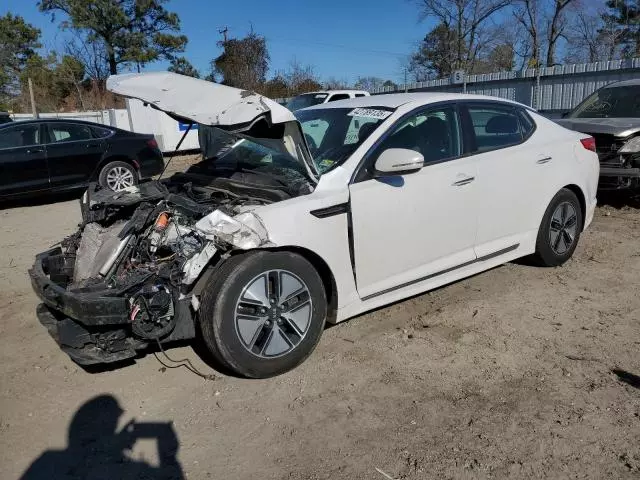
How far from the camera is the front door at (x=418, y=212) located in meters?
3.67

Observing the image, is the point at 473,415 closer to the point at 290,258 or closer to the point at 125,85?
the point at 290,258

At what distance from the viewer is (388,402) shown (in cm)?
317

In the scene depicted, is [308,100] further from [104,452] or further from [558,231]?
[104,452]

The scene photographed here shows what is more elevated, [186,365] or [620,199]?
[620,199]

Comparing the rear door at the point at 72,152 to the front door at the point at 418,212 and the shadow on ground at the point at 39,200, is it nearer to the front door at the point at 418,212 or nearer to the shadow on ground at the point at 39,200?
the shadow on ground at the point at 39,200

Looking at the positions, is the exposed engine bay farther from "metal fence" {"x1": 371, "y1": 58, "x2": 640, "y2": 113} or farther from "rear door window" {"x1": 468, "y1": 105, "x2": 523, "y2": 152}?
"metal fence" {"x1": 371, "y1": 58, "x2": 640, "y2": 113}

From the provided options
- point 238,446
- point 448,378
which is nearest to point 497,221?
point 448,378

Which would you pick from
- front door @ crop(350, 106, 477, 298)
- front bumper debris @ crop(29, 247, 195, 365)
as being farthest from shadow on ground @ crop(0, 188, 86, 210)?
front door @ crop(350, 106, 477, 298)

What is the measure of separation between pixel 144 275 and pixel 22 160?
7478 millimetres

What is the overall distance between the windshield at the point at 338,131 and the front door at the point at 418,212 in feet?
0.59

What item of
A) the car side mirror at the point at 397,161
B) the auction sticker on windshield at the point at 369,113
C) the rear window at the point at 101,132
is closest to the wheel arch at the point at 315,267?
the car side mirror at the point at 397,161

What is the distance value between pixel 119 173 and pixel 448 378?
872 cm

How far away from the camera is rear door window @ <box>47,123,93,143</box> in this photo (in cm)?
973

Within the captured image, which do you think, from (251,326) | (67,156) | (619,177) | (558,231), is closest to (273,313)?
(251,326)
